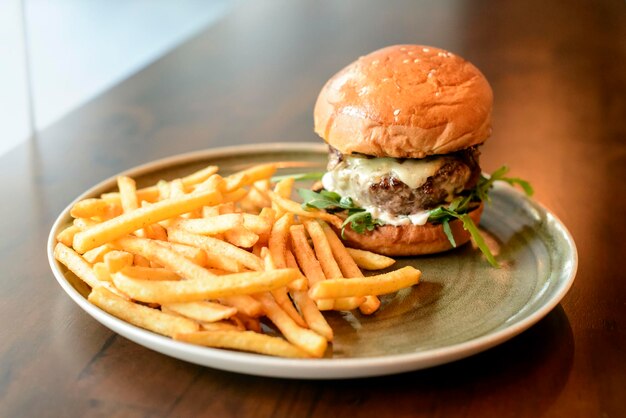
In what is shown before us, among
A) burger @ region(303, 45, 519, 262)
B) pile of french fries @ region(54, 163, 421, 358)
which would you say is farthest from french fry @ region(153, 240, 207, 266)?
burger @ region(303, 45, 519, 262)

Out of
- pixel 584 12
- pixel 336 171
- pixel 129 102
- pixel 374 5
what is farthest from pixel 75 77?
pixel 336 171

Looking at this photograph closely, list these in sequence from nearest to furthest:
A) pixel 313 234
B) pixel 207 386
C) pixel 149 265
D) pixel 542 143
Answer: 1. pixel 207 386
2. pixel 149 265
3. pixel 313 234
4. pixel 542 143

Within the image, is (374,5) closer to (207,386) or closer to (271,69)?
(271,69)

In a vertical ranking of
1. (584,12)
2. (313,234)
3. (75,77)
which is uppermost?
(313,234)

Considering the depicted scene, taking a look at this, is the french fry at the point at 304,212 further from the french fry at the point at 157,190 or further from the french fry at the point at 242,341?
the french fry at the point at 242,341

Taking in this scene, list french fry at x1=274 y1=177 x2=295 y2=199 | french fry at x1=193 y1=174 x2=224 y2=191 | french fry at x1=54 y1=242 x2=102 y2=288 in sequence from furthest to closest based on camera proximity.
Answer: french fry at x1=274 y1=177 x2=295 y2=199, french fry at x1=193 y1=174 x2=224 y2=191, french fry at x1=54 y1=242 x2=102 y2=288

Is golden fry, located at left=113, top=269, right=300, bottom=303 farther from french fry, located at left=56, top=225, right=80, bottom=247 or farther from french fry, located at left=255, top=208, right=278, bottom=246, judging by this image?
french fry, located at left=56, top=225, right=80, bottom=247
